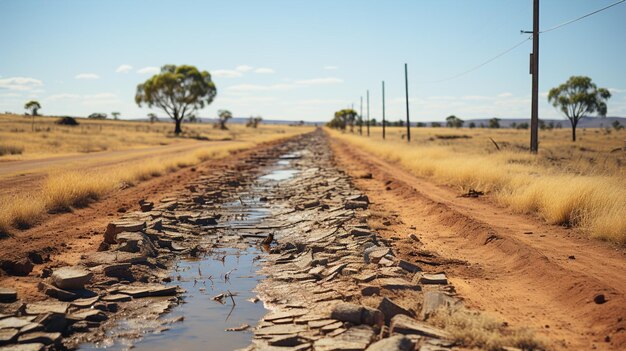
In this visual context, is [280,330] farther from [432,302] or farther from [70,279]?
[70,279]

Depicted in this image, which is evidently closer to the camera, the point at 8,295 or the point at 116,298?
the point at 8,295

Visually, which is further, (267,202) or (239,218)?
(267,202)

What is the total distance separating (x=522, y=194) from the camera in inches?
556

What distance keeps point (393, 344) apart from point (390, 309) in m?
1.03

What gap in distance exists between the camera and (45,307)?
6.52 metres

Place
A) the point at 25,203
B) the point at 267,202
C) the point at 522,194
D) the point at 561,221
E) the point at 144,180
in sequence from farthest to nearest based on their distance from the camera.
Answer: the point at 144,180
the point at 267,202
the point at 522,194
the point at 25,203
the point at 561,221

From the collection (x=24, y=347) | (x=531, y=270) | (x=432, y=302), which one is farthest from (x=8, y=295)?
(x=531, y=270)

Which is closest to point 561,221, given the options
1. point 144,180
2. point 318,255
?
point 318,255

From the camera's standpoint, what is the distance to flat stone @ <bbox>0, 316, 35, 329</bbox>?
5906 mm

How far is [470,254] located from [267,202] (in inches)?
343

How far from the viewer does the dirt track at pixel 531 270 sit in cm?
598

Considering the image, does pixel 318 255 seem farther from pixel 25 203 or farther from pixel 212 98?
pixel 212 98

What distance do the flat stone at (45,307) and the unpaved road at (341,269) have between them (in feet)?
0.38

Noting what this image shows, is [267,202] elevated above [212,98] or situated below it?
below
